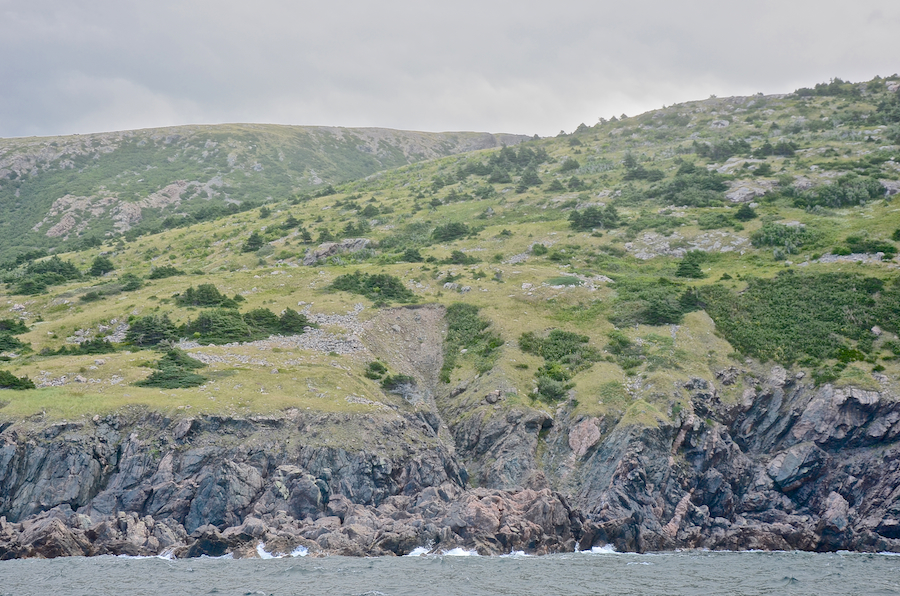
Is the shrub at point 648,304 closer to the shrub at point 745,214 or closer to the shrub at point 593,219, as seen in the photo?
the shrub at point 745,214

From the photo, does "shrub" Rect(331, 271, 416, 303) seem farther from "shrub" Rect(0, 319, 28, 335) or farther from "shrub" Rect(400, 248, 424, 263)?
"shrub" Rect(0, 319, 28, 335)

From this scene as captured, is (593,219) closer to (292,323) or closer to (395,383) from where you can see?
(395,383)

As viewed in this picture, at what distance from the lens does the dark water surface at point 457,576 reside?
32.6 m

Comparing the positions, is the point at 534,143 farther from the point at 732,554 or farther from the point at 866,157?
the point at 732,554

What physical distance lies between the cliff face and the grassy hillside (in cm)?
293

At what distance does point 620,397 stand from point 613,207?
54676mm

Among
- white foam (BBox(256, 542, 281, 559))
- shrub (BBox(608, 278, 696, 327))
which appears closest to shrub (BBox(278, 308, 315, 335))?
white foam (BBox(256, 542, 281, 559))

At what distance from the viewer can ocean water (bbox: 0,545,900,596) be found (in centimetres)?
3250

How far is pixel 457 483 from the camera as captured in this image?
5481 cm

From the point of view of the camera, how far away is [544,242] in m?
100

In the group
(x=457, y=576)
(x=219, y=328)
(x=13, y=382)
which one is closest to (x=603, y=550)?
(x=457, y=576)

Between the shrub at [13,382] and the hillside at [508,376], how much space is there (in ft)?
1.21

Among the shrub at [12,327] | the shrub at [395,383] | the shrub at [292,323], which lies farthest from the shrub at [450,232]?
the shrub at [12,327]

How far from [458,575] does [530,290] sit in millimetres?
49229
